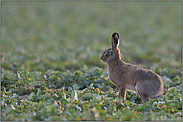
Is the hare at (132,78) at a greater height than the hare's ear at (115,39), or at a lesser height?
lesser

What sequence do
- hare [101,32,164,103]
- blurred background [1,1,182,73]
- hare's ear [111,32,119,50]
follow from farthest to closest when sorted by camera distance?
blurred background [1,1,182,73] → hare's ear [111,32,119,50] → hare [101,32,164,103]

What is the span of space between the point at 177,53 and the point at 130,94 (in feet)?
26.8

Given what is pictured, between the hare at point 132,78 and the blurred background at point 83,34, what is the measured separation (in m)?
4.06

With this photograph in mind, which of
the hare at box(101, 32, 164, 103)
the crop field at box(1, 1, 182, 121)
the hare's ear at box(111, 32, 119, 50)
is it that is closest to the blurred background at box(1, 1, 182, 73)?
the crop field at box(1, 1, 182, 121)

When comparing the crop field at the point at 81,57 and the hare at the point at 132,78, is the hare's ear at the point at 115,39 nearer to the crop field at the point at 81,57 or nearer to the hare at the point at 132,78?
the hare at the point at 132,78

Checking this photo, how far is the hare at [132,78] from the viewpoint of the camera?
5.63 m

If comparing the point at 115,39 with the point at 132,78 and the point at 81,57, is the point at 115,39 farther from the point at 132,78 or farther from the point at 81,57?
the point at 81,57

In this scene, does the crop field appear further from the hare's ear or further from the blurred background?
the hare's ear

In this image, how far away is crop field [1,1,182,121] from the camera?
526 centimetres

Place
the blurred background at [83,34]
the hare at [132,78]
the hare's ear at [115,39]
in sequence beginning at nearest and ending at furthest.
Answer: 1. the hare at [132,78]
2. the hare's ear at [115,39]
3. the blurred background at [83,34]

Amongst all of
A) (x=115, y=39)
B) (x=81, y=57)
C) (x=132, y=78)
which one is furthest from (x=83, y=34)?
(x=132, y=78)

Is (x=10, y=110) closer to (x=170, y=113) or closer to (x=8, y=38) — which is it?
(x=170, y=113)

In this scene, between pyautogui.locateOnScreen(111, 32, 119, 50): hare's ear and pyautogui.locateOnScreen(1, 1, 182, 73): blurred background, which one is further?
pyautogui.locateOnScreen(1, 1, 182, 73): blurred background

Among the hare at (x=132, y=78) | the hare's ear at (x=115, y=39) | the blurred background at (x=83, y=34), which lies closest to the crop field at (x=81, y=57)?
the blurred background at (x=83, y=34)
